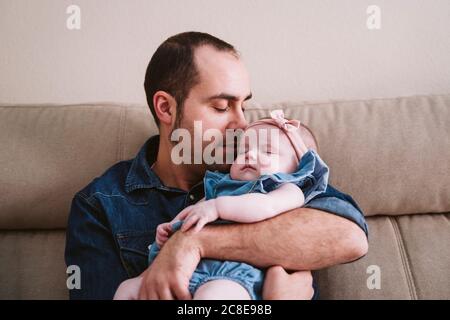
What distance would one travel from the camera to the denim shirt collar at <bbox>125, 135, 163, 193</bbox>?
119cm

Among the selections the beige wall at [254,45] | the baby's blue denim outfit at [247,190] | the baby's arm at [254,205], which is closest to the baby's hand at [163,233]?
the baby's blue denim outfit at [247,190]

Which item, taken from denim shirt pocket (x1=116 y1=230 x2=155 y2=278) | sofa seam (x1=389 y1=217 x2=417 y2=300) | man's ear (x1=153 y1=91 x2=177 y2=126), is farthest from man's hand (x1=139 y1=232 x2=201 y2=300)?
sofa seam (x1=389 y1=217 x2=417 y2=300)

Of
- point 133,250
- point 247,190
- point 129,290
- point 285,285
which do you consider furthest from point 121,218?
point 285,285

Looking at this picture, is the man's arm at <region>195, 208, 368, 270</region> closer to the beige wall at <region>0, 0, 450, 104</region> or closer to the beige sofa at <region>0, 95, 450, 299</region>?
the beige sofa at <region>0, 95, 450, 299</region>

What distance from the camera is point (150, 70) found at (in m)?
1.28

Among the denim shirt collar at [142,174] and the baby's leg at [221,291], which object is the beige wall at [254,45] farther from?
the baby's leg at [221,291]

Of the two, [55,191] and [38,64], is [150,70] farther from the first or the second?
[38,64]

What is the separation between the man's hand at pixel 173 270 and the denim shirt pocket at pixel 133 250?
0.15 m

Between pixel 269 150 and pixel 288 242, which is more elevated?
pixel 269 150

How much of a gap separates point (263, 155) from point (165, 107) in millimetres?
360

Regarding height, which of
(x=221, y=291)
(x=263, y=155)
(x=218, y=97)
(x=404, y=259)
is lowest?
(x=404, y=259)

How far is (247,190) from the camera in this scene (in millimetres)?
978

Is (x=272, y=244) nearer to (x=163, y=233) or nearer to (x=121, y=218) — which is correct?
(x=163, y=233)
